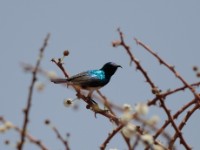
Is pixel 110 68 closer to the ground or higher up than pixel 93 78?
higher up

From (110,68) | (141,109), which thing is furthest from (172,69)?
(110,68)

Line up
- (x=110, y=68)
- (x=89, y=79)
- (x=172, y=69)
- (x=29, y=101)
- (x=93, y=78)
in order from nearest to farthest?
(x=29, y=101)
(x=172, y=69)
(x=89, y=79)
(x=93, y=78)
(x=110, y=68)

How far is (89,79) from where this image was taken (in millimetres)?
5383

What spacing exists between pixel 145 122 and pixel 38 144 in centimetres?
92

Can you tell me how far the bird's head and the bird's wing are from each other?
0.47 ft

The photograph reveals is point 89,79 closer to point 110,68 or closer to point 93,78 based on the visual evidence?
point 93,78

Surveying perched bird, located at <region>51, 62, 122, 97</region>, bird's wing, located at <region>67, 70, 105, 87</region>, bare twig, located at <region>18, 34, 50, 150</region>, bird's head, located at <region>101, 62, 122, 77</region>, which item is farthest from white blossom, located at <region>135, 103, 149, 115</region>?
bird's head, located at <region>101, 62, 122, 77</region>

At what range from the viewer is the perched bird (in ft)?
16.2

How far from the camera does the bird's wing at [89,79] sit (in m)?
4.99

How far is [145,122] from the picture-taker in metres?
2.46

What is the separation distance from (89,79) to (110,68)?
76 cm

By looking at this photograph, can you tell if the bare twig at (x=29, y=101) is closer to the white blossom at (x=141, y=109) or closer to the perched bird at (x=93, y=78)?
the white blossom at (x=141, y=109)

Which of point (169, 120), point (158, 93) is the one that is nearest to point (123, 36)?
point (158, 93)

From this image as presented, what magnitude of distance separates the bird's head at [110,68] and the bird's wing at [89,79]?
14 cm
